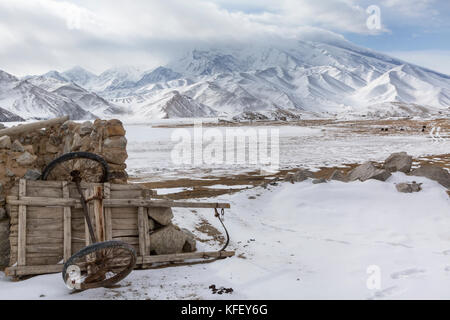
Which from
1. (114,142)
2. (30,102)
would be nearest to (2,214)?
(114,142)

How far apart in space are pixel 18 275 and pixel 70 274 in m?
1.43

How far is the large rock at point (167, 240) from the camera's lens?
8078 millimetres

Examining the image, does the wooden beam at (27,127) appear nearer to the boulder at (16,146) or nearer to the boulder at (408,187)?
the boulder at (16,146)

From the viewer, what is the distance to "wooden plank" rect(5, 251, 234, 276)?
6.49 m

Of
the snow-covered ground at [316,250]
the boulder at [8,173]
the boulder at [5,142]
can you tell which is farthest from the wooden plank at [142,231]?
the boulder at [5,142]

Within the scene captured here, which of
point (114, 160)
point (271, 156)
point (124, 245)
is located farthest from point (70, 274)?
point (271, 156)

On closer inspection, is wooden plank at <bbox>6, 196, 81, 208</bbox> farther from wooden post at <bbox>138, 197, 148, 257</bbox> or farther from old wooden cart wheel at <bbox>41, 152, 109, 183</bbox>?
wooden post at <bbox>138, 197, 148, 257</bbox>

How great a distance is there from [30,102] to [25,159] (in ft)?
626

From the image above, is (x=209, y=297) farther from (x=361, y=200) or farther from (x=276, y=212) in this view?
(x=361, y=200)

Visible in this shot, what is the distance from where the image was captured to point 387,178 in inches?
579

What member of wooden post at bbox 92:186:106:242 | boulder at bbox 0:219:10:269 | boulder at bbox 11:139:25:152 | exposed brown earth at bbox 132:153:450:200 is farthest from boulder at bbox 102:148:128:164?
exposed brown earth at bbox 132:153:450:200

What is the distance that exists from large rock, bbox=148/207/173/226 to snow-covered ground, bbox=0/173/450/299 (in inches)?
46.3

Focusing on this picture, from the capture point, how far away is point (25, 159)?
26.6 ft

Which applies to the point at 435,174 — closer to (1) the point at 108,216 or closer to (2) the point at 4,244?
(1) the point at 108,216
